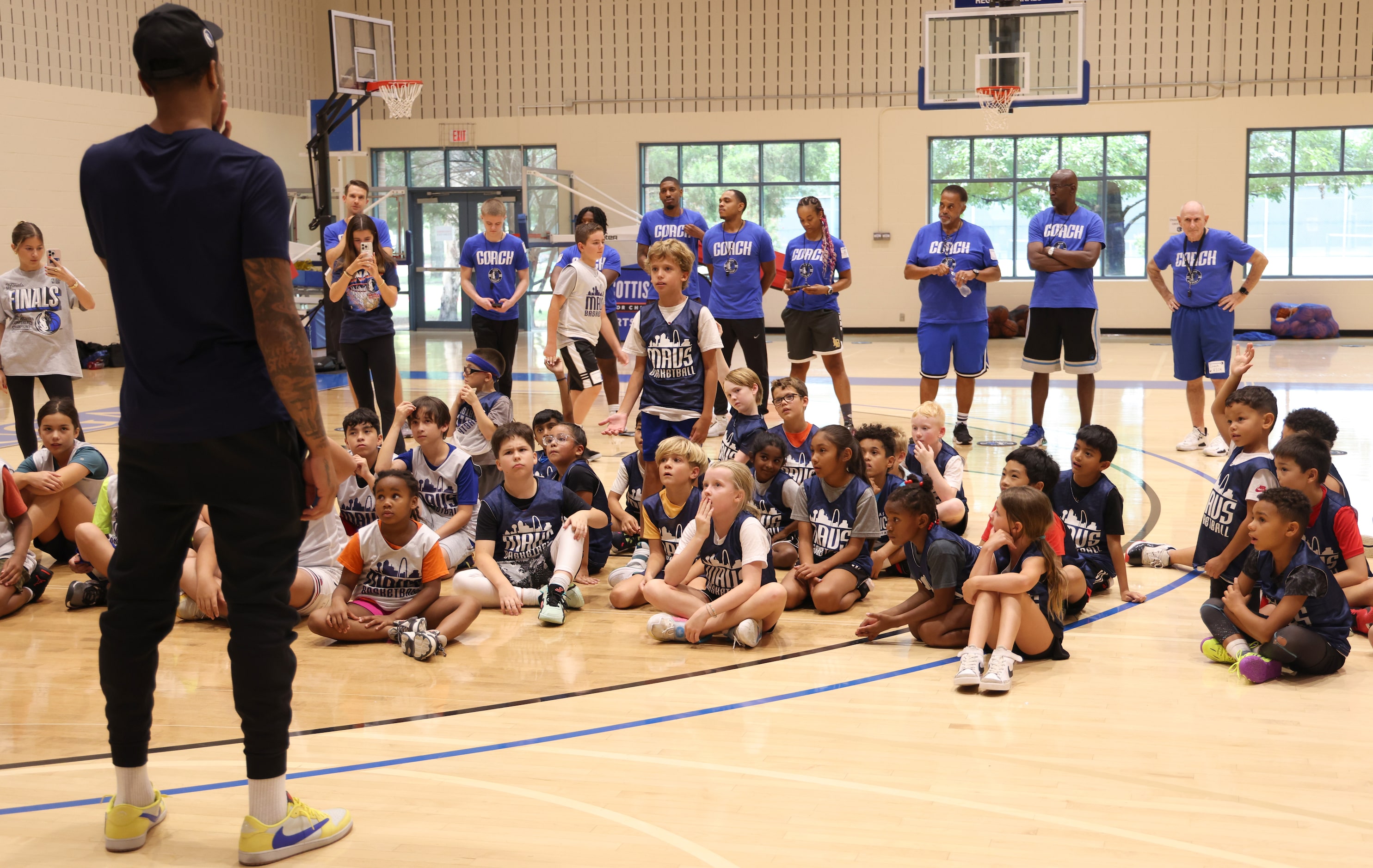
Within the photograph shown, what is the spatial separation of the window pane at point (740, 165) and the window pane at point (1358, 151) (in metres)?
→ 8.50

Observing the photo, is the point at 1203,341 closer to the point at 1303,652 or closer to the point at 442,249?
the point at 1303,652

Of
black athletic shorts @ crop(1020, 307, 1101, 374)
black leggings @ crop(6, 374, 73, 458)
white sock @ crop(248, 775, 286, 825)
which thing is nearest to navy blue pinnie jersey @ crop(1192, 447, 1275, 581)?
white sock @ crop(248, 775, 286, 825)

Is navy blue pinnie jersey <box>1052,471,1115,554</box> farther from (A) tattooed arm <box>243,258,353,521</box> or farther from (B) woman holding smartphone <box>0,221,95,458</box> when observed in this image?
(B) woman holding smartphone <box>0,221,95,458</box>

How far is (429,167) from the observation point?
19.8 meters

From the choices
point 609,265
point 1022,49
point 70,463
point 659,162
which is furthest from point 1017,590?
point 659,162

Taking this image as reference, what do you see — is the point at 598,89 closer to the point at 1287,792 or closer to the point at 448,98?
the point at 448,98

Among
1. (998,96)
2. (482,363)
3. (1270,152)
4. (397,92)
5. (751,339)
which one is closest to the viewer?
(482,363)

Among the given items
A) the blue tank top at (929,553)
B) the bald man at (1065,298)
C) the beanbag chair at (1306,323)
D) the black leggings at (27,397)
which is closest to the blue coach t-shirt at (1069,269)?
the bald man at (1065,298)

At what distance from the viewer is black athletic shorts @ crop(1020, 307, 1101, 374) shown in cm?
852

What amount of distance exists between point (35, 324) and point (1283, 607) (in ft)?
22.2

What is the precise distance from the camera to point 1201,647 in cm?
434

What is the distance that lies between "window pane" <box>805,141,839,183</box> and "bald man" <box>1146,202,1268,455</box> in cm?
1028

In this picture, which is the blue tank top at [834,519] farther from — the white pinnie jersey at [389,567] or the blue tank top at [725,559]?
the white pinnie jersey at [389,567]

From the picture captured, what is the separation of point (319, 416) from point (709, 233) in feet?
22.4
